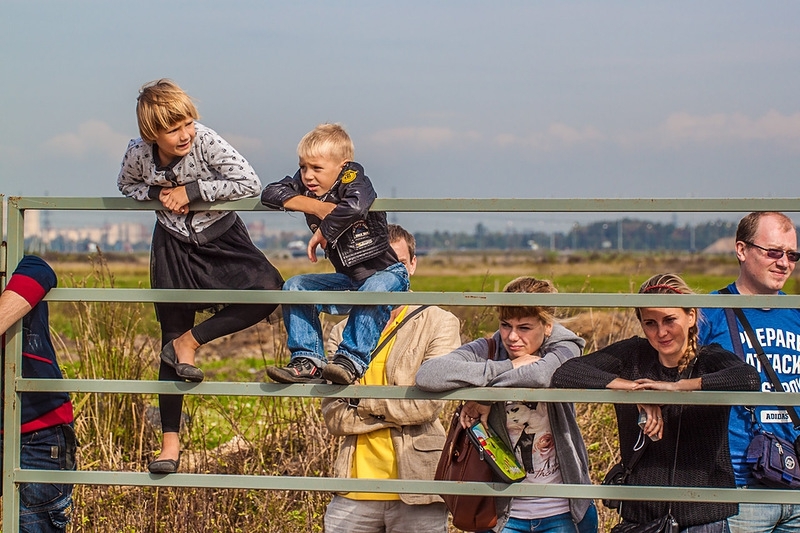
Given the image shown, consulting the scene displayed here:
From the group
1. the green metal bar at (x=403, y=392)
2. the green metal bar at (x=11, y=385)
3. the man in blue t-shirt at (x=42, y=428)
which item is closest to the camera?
the green metal bar at (x=403, y=392)

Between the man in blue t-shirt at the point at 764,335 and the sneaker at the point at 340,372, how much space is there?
57.7 inches

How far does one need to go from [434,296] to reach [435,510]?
1117 millimetres

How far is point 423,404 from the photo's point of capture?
14.0 feet

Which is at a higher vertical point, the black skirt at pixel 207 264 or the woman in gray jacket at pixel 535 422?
the black skirt at pixel 207 264

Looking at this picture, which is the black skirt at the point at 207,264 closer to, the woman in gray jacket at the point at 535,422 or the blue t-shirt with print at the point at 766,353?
the woman in gray jacket at the point at 535,422

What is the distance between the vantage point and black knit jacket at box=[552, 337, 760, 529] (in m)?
3.87

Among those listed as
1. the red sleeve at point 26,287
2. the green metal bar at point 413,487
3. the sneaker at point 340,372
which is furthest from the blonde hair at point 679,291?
the red sleeve at point 26,287

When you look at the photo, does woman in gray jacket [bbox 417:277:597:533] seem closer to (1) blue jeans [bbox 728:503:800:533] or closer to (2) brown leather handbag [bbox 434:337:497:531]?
(2) brown leather handbag [bbox 434:337:497:531]

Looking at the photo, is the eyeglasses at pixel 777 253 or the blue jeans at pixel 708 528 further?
the eyeglasses at pixel 777 253

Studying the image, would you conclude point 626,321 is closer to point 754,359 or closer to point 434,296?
point 754,359

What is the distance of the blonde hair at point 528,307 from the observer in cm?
402

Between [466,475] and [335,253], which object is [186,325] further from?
[466,475]

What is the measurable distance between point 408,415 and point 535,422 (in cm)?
57

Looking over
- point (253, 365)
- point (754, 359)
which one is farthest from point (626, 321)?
point (253, 365)
